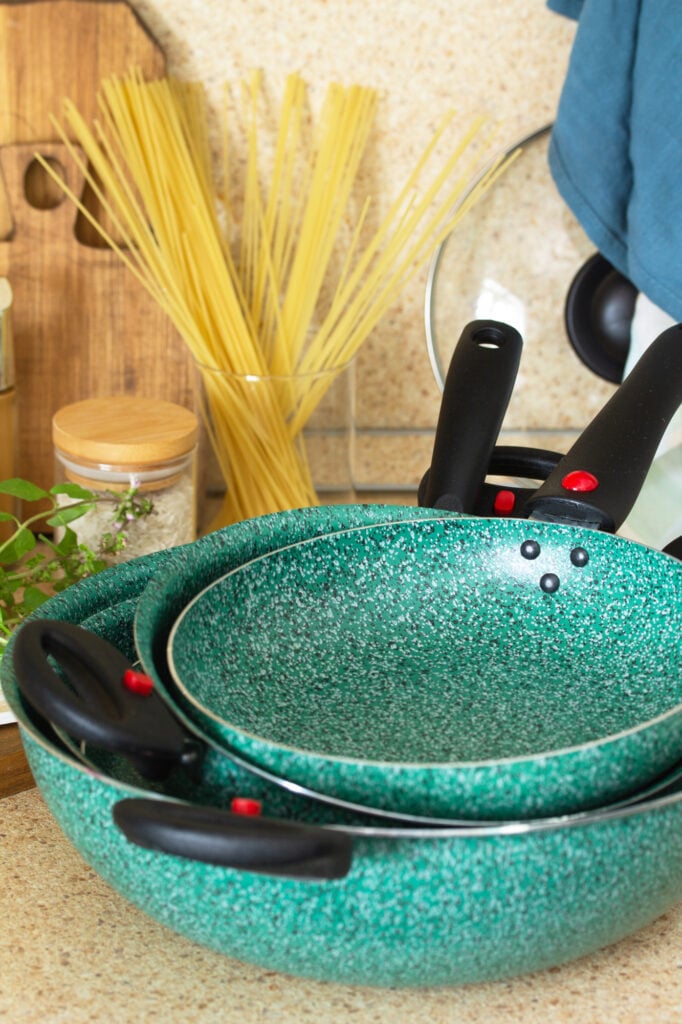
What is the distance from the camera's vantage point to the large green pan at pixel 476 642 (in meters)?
0.38

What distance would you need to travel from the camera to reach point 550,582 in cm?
Result: 52

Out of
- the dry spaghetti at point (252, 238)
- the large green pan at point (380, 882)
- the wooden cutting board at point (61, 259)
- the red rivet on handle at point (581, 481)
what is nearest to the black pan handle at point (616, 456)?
the red rivet on handle at point (581, 481)

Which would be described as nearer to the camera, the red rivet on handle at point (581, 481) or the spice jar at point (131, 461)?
the red rivet on handle at point (581, 481)

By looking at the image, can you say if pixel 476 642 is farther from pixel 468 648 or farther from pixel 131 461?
pixel 131 461

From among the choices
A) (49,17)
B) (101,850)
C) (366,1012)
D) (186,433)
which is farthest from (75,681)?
(49,17)

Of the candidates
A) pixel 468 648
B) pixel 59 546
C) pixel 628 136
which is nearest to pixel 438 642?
pixel 468 648

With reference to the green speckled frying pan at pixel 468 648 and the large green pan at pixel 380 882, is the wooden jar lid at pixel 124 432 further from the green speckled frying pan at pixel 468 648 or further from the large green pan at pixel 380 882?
the large green pan at pixel 380 882

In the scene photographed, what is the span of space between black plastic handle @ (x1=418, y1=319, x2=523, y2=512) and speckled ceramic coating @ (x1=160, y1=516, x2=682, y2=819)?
42 millimetres

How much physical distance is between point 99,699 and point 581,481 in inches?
9.9

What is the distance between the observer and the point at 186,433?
27.0 inches

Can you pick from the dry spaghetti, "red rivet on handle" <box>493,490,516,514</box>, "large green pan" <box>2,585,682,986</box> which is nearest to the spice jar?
the dry spaghetti

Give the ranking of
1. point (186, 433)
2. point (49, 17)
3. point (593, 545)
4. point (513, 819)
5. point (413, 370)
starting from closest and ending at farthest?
point (513, 819) → point (593, 545) → point (186, 433) → point (49, 17) → point (413, 370)

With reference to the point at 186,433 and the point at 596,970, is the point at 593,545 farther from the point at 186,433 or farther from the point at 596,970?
the point at 186,433

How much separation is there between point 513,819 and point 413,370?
0.65 meters
